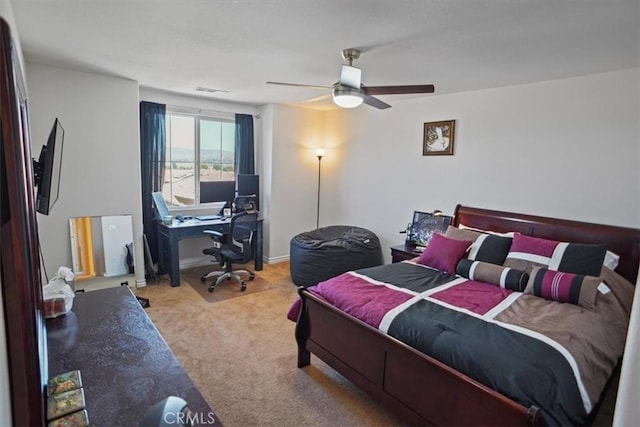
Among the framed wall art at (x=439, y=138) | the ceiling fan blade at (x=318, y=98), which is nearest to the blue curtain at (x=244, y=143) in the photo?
the ceiling fan blade at (x=318, y=98)

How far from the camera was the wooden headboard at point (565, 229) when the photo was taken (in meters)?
2.77

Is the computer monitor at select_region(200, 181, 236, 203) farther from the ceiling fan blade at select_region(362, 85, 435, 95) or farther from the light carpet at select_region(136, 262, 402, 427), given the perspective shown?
the ceiling fan blade at select_region(362, 85, 435, 95)

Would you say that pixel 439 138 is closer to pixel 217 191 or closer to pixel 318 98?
pixel 318 98

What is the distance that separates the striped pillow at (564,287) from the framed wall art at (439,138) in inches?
72.4

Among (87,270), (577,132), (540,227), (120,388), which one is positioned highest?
(577,132)

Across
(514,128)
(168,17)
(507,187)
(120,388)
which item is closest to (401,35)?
(168,17)

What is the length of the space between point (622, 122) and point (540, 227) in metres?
1.04

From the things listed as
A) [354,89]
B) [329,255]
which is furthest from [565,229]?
[329,255]

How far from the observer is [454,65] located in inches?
113

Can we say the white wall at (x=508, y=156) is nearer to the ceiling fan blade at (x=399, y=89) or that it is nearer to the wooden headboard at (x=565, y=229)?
the wooden headboard at (x=565, y=229)

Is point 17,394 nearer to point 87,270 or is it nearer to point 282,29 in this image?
point 282,29

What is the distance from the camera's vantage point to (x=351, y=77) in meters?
2.49

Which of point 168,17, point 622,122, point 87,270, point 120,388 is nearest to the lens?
point 120,388

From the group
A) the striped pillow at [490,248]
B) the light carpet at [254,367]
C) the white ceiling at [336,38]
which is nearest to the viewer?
the white ceiling at [336,38]
